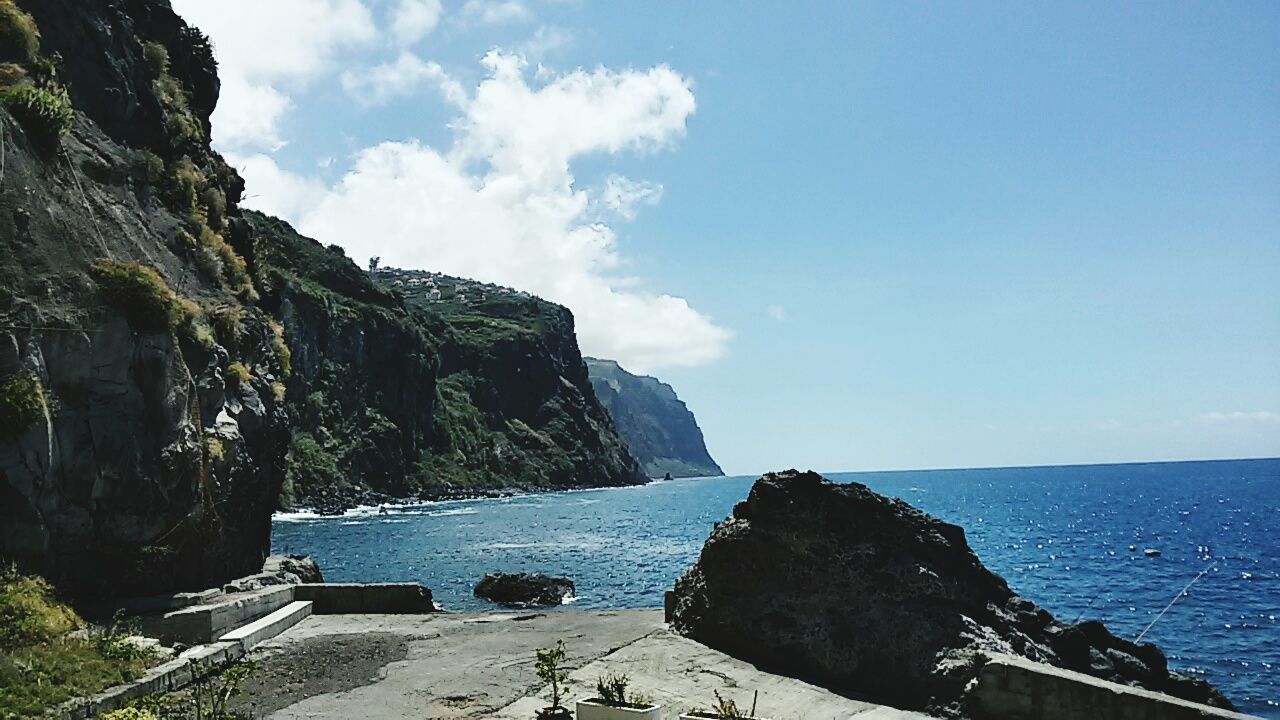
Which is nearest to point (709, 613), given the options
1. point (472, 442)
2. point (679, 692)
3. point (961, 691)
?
Result: point (679, 692)

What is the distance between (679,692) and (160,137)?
18.5m

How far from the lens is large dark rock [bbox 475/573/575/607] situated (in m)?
40.2

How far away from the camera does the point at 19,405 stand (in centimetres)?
1357

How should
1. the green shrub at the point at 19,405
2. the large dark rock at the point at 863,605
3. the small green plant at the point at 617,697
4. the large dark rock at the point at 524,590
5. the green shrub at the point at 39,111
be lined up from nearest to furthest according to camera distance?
the small green plant at the point at 617,697, the large dark rock at the point at 863,605, the green shrub at the point at 19,405, the green shrub at the point at 39,111, the large dark rock at the point at 524,590

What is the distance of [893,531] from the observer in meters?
12.6

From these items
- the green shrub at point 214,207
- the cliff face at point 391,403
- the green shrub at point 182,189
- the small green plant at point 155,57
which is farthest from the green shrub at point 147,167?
the cliff face at point 391,403

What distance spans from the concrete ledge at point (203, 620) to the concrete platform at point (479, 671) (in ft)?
2.59

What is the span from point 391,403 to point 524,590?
111 metres

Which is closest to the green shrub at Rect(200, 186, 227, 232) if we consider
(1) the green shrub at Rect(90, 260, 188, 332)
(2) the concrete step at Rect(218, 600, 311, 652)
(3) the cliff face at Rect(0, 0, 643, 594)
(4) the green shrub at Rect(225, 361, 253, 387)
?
(3) the cliff face at Rect(0, 0, 643, 594)

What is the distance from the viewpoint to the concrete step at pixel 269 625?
14.2m

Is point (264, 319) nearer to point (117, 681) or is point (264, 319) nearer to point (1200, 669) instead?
point (117, 681)

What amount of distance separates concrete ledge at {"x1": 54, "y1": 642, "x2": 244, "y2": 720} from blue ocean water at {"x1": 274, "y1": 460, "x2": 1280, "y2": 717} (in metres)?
25.5

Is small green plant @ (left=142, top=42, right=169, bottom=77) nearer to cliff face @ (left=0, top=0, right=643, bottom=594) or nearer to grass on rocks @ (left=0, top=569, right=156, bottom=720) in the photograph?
cliff face @ (left=0, top=0, right=643, bottom=594)

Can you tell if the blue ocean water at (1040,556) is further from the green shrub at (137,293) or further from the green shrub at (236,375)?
the green shrub at (137,293)
